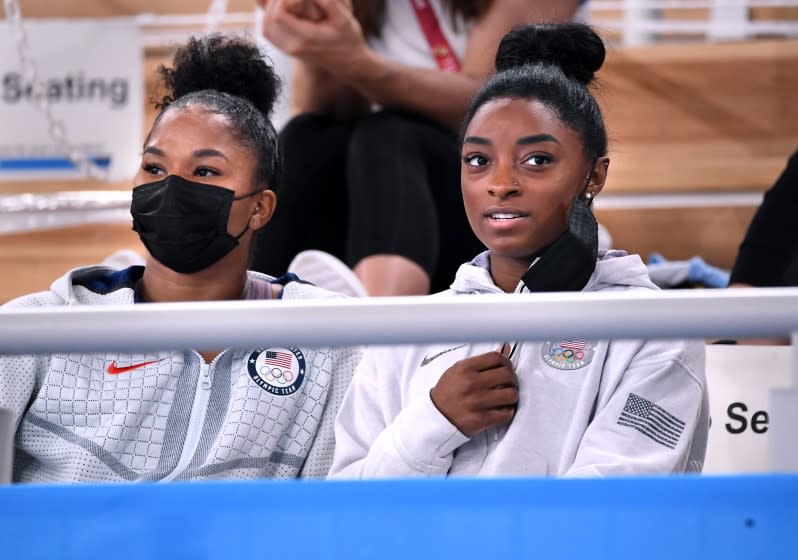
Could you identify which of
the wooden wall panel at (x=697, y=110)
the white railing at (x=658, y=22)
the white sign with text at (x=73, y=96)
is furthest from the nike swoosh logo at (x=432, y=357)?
the white sign with text at (x=73, y=96)

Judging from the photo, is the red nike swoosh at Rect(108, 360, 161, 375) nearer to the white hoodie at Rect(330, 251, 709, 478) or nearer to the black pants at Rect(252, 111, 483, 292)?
the white hoodie at Rect(330, 251, 709, 478)

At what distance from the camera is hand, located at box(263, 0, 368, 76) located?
1439 mm

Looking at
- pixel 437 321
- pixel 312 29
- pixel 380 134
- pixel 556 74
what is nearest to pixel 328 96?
pixel 380 134

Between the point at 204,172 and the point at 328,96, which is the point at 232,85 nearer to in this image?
the point at 204,172

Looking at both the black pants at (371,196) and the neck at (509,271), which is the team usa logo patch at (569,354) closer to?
the neck at (509,271)

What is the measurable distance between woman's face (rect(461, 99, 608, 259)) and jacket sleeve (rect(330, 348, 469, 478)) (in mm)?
150

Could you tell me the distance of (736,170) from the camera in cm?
215

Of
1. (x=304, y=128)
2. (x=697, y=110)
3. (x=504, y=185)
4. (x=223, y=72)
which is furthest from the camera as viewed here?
(x=697, y=110)

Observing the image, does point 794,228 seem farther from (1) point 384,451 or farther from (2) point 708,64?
(2) point 708,64

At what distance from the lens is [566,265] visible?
100 centimetres

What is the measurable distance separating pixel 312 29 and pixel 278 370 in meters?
0.52

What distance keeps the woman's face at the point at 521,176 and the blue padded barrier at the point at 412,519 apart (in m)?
0.46

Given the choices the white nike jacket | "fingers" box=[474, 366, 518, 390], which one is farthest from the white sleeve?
"fingers" box=[474, 366, 518, 390]

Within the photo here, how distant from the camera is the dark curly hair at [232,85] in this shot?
4.00 ft
